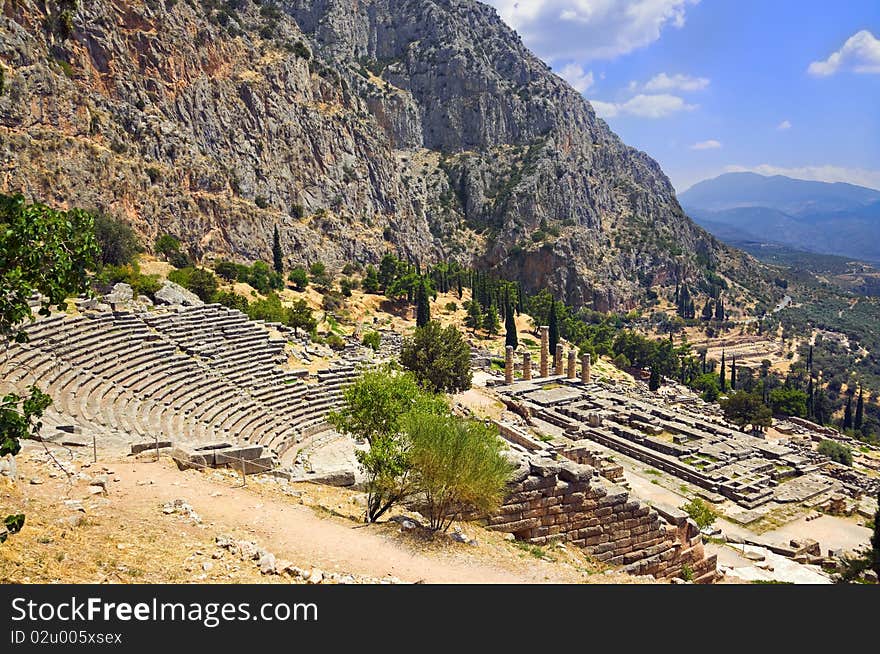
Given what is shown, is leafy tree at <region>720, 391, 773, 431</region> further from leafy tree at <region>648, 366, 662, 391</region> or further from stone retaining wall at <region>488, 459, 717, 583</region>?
stone retaining wall at <region>488, 459, 717, 583</region>

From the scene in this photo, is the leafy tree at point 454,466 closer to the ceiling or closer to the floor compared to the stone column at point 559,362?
closer to the ceiling

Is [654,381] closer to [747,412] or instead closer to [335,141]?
[747,412]

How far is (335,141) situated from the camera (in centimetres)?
9306

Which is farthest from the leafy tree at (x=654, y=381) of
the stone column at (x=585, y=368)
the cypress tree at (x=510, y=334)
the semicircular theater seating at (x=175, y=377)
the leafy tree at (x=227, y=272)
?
the leafy tree at (x=227, y=272)

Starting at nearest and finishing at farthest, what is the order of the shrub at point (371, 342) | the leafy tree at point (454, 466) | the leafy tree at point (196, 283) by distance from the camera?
the leafy tree at point (454, 466), the leafy tree at point (196, 283), the shrub at point (371, 342)

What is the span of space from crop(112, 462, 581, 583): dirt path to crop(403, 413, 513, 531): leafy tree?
3.56 feet

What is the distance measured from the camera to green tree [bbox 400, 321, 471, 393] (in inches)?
1423

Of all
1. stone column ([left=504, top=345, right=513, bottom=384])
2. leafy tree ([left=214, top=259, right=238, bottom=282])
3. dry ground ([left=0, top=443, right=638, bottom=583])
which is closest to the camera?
dry ground ([left=0, top=443, right=638, bottom=583])

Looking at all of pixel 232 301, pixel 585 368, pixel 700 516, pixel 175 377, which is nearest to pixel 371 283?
pixel 585 368

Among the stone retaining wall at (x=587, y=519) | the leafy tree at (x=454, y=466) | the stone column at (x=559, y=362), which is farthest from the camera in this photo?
the stone column at (x=559, y=362)

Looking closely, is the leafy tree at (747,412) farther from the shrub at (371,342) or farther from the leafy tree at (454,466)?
the leafy tree at (454,466)

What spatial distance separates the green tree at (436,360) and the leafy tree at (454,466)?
870 inches

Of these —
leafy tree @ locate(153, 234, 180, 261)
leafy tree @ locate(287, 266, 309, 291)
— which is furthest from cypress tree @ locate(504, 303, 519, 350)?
leafy tree @ locate(153, 234, 180, 261)

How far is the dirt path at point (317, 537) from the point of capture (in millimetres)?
10062
